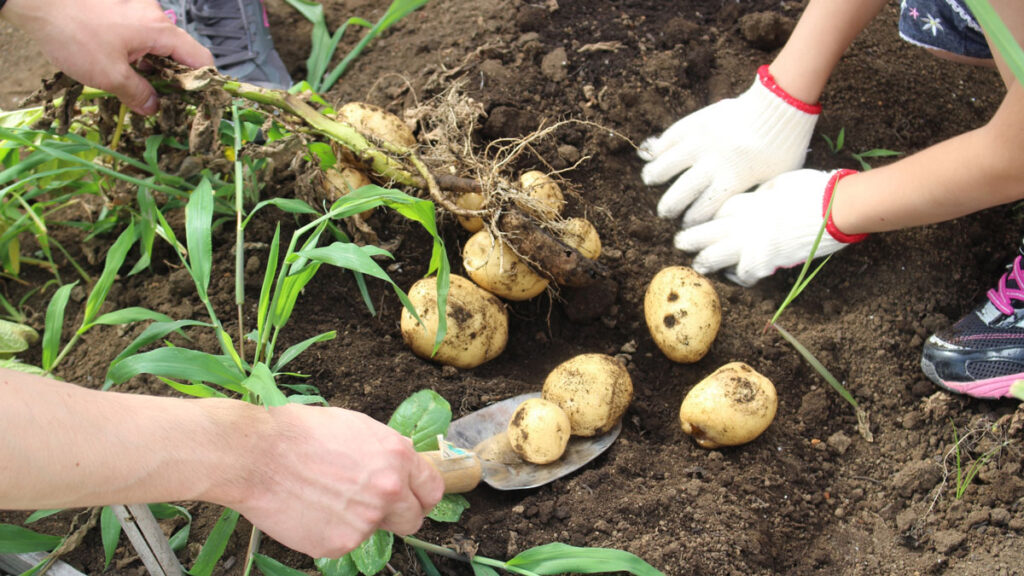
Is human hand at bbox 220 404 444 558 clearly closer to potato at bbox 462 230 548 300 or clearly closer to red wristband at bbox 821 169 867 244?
potato at bbox 462 230 548 300

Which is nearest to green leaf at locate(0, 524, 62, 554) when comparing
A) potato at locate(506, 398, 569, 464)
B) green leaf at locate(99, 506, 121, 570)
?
green leaf at locate(99, 506, 121, 570)

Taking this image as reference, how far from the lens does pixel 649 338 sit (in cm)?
195

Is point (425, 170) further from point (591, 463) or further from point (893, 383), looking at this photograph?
point (893, 383)

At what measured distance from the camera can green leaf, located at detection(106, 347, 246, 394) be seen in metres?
1.25

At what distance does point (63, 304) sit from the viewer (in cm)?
161

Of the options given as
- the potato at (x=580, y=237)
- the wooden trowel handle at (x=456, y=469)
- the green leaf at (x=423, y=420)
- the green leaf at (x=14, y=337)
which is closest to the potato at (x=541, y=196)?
→ the potato at (x=580, y=237)

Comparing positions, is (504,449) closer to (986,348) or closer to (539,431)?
(539,431)

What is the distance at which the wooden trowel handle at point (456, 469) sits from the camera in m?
1.31

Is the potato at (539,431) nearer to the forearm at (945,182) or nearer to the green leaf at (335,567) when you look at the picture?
the green leaf at (335,567)

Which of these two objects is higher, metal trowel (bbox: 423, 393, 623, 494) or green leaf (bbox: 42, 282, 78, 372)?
green leaf (bbox: 42, 282, 78, 372)

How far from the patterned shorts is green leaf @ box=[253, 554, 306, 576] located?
6.92 feet

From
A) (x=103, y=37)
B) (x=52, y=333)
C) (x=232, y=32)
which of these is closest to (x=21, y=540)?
(x=52, y=333)

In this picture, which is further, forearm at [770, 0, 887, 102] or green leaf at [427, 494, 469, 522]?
forearm at [770, 0, 887, 102]

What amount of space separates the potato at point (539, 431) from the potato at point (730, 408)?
0.31 meters
